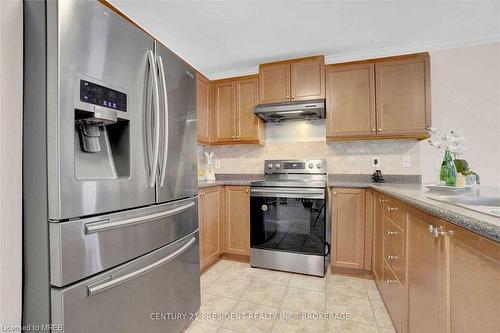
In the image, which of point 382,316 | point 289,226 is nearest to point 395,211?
point 382,316

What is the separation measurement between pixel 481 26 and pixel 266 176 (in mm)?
2494

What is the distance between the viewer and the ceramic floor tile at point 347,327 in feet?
4.97

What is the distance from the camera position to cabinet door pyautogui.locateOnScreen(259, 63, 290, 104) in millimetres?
2660

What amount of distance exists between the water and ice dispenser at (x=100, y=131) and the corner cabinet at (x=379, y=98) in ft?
6.68

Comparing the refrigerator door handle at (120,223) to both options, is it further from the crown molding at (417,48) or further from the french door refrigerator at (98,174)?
the crown molding at (417,48)

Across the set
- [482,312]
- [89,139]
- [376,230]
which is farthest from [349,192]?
[89,139]

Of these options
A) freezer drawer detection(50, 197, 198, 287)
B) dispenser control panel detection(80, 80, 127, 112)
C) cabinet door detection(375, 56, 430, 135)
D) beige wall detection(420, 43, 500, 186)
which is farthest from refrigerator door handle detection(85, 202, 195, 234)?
beige wall detection(420, 43, 500, 186)

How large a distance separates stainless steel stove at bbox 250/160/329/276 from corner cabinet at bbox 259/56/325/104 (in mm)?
971

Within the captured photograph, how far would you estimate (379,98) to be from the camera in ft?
7.78

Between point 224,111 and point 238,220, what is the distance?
1330 mm

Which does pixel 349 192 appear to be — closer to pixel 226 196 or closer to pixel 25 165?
pixel 226 196

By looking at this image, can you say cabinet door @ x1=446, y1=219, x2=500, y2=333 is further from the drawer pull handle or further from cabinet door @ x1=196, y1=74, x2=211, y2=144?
cabinet door @ x1=196, y1=74, x2=211, y2=144

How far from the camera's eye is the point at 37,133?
87 centimetres

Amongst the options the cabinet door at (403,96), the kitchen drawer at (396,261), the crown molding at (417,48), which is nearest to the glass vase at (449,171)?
the kitchen drawer at (396,261)
